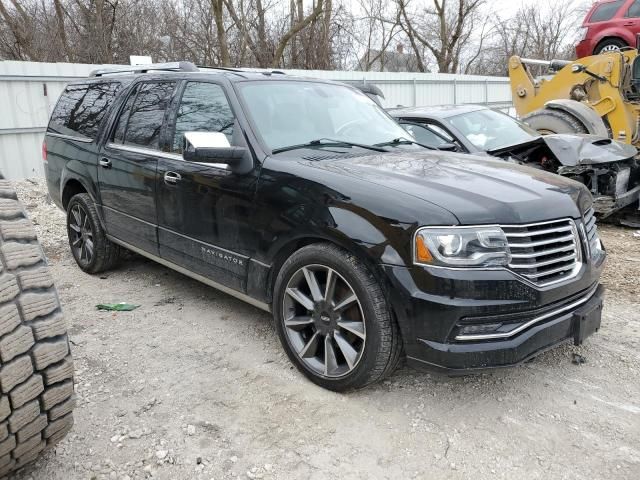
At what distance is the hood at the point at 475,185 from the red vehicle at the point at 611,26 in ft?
39.6

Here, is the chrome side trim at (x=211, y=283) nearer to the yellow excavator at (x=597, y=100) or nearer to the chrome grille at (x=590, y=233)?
the chrome grille at (x=590, y=233)

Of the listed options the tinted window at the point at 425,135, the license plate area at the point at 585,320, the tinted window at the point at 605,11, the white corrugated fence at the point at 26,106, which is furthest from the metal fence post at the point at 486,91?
the license plate area at the point at 585,320

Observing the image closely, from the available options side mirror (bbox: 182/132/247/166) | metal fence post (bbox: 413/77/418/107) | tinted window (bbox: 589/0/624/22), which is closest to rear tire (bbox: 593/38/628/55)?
tinted window (bbox: 589/0/624/22)

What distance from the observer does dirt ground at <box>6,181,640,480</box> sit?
2.49 meters

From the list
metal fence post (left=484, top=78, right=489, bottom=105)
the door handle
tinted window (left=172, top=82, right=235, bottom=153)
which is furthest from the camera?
metal fence post (left=484, top=78, right=489, bottom=105)

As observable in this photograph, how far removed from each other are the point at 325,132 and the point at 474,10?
3095 cm

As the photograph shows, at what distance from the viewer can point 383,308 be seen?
8.91 feet

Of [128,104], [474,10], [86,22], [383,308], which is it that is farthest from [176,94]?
[474,10]

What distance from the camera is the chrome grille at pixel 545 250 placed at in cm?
259

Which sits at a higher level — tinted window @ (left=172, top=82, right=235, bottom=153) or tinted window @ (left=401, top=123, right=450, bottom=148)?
tinted window @ (left=172, top=82, right=235, bottom=153)

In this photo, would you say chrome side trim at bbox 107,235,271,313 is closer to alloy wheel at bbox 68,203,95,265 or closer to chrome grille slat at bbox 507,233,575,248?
alloy wheel at bbox 68,203,95,265

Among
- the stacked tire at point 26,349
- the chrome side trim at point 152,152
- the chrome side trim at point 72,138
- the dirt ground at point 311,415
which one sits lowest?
the dirt ground at point 311,415

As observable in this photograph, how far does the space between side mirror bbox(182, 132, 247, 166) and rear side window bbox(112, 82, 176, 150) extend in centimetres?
98

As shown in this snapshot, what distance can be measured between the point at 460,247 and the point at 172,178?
220 cm
